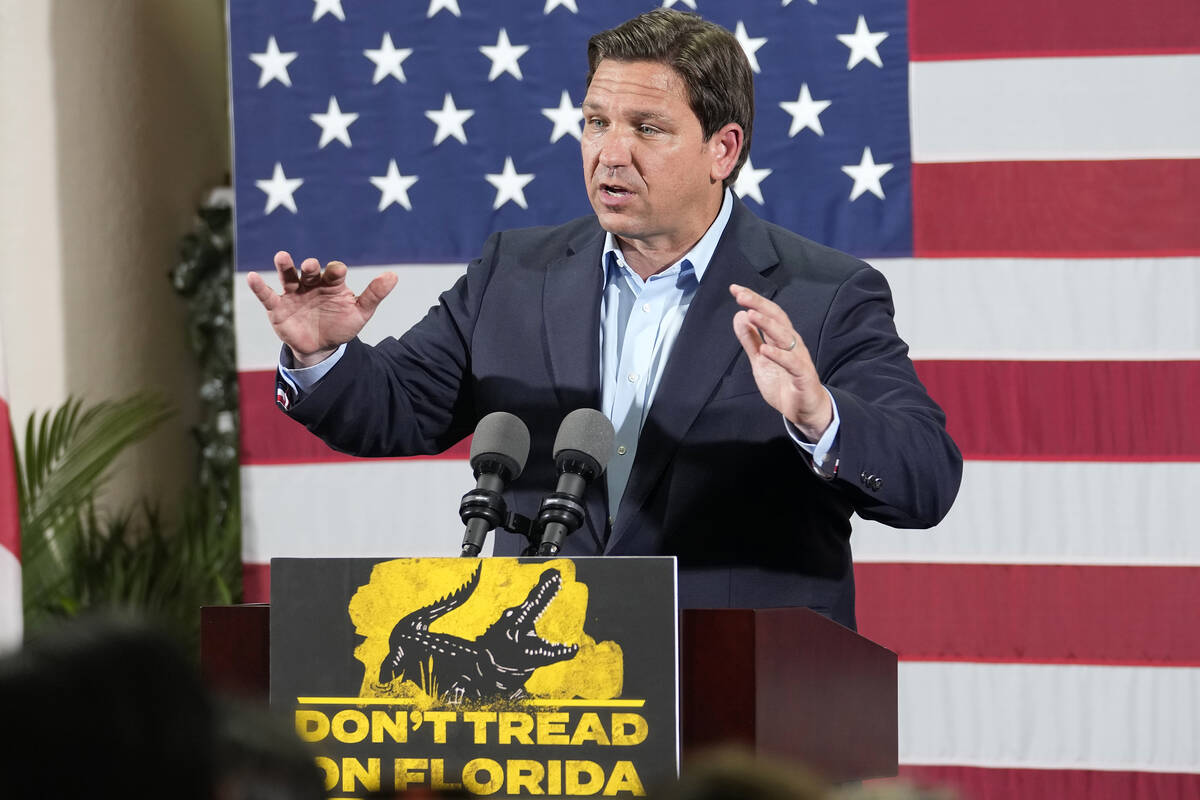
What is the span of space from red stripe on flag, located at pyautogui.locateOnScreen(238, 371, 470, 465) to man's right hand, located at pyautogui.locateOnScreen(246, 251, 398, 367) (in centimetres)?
225

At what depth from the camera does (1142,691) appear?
373cm

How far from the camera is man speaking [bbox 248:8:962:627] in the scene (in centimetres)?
180

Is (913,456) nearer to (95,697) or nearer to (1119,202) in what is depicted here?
(95,697)

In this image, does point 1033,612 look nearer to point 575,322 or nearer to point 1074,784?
point 1074,784

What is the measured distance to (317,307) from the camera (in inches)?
72.0

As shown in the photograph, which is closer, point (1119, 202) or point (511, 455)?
point (511, 455)

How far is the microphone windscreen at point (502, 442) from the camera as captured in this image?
1.50 metres

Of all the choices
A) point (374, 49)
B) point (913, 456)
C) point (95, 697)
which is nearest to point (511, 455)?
point (913, 456)

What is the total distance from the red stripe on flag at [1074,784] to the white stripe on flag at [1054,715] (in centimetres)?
2

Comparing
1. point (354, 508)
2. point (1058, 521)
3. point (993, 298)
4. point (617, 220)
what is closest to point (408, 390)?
point (617, 220)

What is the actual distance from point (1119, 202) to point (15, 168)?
10.6 ft

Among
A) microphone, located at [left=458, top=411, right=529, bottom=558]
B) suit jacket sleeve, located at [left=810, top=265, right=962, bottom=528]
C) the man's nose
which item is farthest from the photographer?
the man's nose

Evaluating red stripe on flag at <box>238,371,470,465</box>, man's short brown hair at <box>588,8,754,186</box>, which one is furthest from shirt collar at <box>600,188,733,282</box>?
red stripe on flag at <box>238,371,470,465</box>

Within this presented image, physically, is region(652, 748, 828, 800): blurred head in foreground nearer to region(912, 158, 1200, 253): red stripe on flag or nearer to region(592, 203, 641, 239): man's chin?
region(592, 203, 641, 239): man's chin
